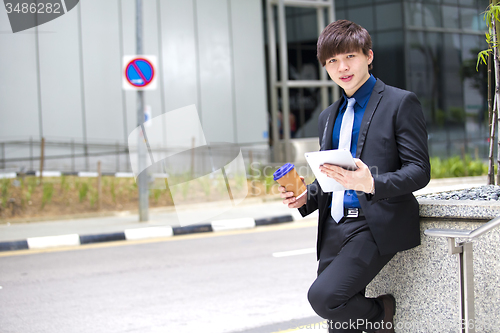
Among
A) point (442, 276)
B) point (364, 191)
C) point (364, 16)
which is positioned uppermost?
point (364, 16)

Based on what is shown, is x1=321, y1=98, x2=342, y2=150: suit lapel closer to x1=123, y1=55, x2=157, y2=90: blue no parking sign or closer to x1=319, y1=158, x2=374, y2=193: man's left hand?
x1=319, y1=158, x2=374, y2=193: man's left hand

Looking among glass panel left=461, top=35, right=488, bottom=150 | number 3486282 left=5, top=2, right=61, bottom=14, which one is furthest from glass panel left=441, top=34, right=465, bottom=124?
number 3486282 left=5, top=2, right=61, bottom=14

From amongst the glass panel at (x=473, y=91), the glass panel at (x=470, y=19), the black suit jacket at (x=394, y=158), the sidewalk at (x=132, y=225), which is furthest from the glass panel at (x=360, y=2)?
the black suit jacket at (x=394, y=158)

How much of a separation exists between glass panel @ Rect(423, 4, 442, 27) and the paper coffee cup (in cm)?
2305

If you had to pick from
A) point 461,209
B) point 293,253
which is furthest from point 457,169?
point 461,209

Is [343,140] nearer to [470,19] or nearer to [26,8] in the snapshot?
[26,8]

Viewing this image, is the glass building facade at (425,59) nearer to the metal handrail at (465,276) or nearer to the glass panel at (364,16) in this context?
the glass panel at (364,16)

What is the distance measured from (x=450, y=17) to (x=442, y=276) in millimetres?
24202

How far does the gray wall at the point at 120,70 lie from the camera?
1542 centimetres

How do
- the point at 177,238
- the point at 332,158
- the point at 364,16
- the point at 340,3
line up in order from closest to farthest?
the point at 332,158, the point at 177,238, the point at 364,16, the point at 340,3

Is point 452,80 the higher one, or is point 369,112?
point 452,80

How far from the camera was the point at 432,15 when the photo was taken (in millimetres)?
23734

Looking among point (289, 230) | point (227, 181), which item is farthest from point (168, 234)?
point (227, 181)

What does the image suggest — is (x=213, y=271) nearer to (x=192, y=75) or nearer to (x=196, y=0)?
(x=192, y=75)
